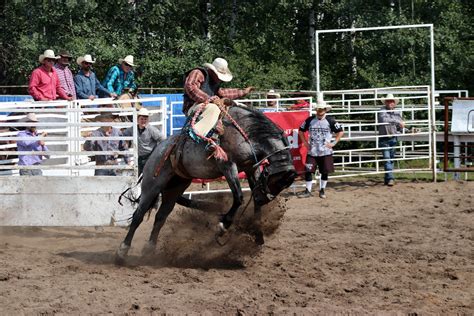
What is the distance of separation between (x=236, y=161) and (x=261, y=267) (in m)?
1.08

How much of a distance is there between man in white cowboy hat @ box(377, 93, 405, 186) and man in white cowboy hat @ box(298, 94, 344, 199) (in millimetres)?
1702

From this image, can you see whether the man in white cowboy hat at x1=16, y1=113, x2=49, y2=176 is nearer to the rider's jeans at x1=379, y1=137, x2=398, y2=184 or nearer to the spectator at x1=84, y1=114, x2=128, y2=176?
the spectator at x1=84, y1=114, x2=128, y2=176

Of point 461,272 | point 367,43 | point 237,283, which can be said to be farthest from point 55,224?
point 367,43

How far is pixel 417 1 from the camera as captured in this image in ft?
92.6

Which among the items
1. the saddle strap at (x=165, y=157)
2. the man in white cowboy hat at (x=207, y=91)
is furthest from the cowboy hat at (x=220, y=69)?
the saddle strap at (x=165, y=157)

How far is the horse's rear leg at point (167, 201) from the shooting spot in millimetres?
10086

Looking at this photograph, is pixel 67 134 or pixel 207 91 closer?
pixel 207 91

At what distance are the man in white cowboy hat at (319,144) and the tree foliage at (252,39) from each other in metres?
11.5

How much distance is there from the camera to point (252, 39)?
30.3 m

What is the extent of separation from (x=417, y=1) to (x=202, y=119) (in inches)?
797

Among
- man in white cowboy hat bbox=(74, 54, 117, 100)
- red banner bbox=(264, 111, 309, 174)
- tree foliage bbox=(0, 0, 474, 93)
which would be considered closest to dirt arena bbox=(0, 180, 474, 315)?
red banner bbox=(264, 111, 309, 174)

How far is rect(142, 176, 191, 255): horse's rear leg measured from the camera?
10.1 meters

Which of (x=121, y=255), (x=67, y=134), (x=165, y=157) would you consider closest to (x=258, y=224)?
(x=165, y=157)

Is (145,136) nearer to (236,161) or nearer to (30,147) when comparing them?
(30,147)
